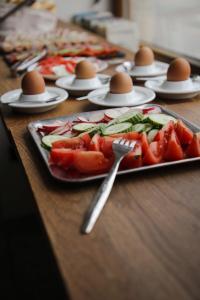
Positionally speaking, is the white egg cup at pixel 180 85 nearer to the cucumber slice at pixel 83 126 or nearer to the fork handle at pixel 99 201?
the cucumber slice at pixel 83 126

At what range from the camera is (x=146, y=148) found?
0.66 m

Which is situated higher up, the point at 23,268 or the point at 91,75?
the point at 91,75

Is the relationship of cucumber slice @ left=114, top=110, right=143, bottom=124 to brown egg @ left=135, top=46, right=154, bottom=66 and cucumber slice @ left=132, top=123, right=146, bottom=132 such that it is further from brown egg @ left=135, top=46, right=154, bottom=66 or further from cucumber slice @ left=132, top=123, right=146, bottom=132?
brown egg @ left=135, top=46, right=154, bottom=66

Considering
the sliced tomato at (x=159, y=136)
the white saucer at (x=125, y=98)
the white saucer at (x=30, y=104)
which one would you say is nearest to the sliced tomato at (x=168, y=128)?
the sliced tomato at (x=159, y=136)

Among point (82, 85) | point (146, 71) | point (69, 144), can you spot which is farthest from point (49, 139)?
point (146, 71)

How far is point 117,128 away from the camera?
76 cm

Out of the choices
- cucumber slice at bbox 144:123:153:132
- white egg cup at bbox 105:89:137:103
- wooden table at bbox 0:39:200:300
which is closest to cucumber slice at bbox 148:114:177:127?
cucumber slice at bbox 144:123:153:132

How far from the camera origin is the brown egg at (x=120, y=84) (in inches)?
39.0

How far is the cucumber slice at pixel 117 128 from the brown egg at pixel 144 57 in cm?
58

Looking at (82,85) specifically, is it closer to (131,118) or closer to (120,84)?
(120,84)

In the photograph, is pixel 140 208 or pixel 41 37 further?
pixel 41 37

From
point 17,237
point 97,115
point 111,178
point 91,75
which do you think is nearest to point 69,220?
point 111,178

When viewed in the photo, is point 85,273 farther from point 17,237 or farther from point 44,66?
point 17,237

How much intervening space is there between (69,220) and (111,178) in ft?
0.32
